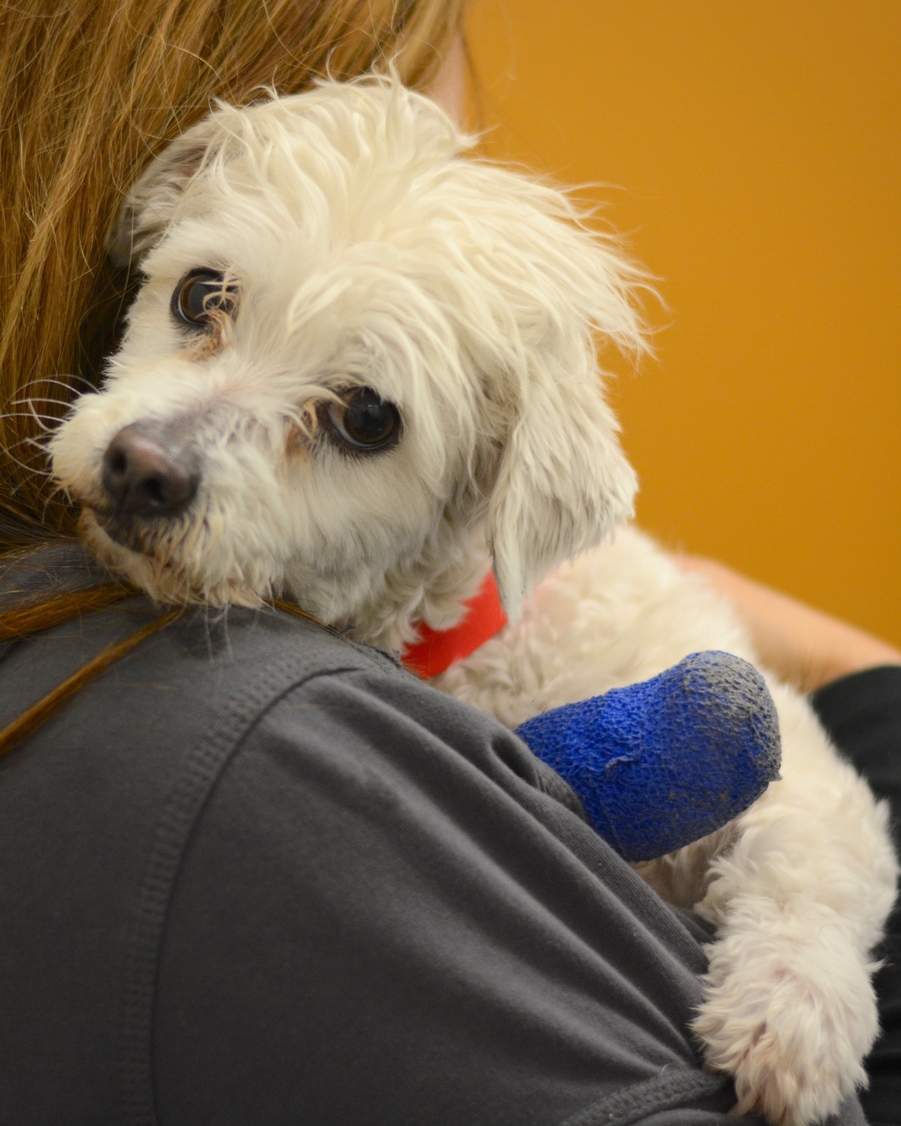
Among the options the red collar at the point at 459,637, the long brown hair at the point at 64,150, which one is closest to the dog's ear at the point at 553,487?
the red collar at the point at 459,637

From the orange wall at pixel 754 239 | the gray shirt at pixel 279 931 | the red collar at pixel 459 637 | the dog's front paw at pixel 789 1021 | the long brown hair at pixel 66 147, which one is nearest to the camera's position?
the gray shirt at pixel 279 931

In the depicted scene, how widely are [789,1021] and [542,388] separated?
61cm

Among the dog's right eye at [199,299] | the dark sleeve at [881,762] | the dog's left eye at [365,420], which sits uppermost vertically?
the dog's right eye at [199,299]

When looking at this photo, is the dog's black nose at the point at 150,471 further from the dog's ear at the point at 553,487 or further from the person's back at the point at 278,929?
the dog's ear at the point at 553,487

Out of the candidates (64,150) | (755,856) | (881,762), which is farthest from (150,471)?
(881,762)

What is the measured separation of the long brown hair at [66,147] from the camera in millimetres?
889

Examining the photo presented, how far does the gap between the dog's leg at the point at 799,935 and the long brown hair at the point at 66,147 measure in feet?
2.33

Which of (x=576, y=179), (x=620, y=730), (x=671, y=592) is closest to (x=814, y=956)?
(x=620, y=730)

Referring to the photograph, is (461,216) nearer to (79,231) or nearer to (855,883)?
(79,231)

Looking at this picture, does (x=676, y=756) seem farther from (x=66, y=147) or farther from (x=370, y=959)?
(x=66, y=147)

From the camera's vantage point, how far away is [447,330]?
36.7 inches

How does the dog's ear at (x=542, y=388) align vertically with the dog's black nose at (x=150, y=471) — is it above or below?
above

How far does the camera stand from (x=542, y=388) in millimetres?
999

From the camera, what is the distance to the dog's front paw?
76cm
